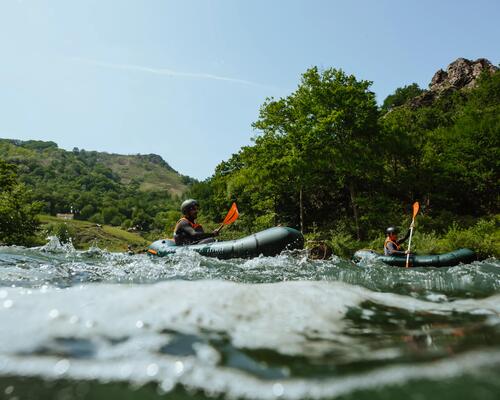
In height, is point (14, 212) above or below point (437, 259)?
above

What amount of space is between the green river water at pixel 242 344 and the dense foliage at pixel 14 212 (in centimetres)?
2720

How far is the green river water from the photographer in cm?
198

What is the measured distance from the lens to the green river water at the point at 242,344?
1984 millimetres

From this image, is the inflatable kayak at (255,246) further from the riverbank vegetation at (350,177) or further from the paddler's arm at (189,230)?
the riverbank vegetation at (350,177)

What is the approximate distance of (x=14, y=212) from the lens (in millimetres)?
27172

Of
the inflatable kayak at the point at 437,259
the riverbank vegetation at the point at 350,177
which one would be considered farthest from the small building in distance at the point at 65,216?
the inflatable kayak at the point at 437,259

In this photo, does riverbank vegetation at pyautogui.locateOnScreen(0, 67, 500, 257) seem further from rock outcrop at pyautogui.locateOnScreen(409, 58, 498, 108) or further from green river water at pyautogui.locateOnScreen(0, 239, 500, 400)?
rock outcrop at pyautogui.locateOnScreen(409, 58, 498, 108)

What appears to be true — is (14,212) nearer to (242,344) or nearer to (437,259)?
(437,259)

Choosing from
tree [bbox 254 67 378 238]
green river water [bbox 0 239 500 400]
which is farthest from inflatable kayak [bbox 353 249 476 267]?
tree [bbox 254 67 378 238]

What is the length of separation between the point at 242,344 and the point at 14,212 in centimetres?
2990

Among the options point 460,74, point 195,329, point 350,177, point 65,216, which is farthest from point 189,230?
point 65,216

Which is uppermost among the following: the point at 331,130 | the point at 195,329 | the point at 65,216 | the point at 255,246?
the point at 331,130

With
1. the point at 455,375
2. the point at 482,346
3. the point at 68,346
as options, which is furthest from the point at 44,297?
the point at 482,346

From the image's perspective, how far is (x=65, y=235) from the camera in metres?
67.8
